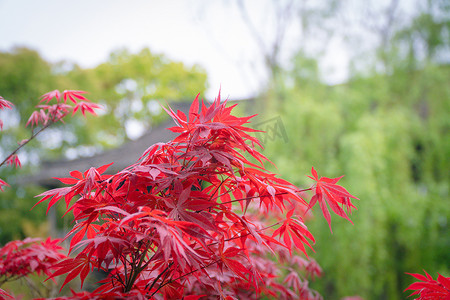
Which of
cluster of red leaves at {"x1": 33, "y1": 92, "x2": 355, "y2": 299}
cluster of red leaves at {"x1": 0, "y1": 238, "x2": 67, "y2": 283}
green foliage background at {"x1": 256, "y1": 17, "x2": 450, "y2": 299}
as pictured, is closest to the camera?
cluster of red leaves at {"x1": 33, "y1": 92, "x2": 355, "y2": 299}

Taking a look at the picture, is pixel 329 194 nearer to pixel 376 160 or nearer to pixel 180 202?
pixel 180 202

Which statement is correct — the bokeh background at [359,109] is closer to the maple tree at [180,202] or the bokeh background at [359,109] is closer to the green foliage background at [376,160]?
the green foliage background at [376,160]

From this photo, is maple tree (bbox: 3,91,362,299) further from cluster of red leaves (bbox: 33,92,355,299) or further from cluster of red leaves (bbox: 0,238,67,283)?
cluster of red leaves (bbox: 0,238,67,283)

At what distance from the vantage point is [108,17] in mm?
13625

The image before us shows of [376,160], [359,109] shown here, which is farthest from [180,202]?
[359,109]

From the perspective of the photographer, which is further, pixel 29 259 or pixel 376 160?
pixel 376 160

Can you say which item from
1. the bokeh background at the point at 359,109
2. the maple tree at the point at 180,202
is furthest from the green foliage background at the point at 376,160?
the maple tree at the point at 180,202

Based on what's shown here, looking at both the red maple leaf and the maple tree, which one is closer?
the maple tree

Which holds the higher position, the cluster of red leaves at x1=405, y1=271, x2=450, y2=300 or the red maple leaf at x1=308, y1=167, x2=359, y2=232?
the red maple leaf at x1=308, y1=167, x2=359, y2=232

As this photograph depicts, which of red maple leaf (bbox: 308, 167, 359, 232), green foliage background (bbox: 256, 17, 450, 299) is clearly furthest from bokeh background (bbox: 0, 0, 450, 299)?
red maple leaf (bbox: 308, 167, 359, 232)

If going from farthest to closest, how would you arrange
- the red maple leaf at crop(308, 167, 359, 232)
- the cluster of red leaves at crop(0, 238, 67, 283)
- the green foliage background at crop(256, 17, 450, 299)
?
the green foliage background at crop(256, 17, 450, 299) → the cluster of red leaves at crop(0, 238, 67, 283) → the red maple leaf at crop(308, 167, 359, 232)

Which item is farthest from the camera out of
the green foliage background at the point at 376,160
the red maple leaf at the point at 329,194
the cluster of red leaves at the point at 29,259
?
the green foliage background at the point at 376,160

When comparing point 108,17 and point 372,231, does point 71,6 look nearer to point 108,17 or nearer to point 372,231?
point 108,17

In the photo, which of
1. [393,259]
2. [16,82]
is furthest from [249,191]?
[16,82]
